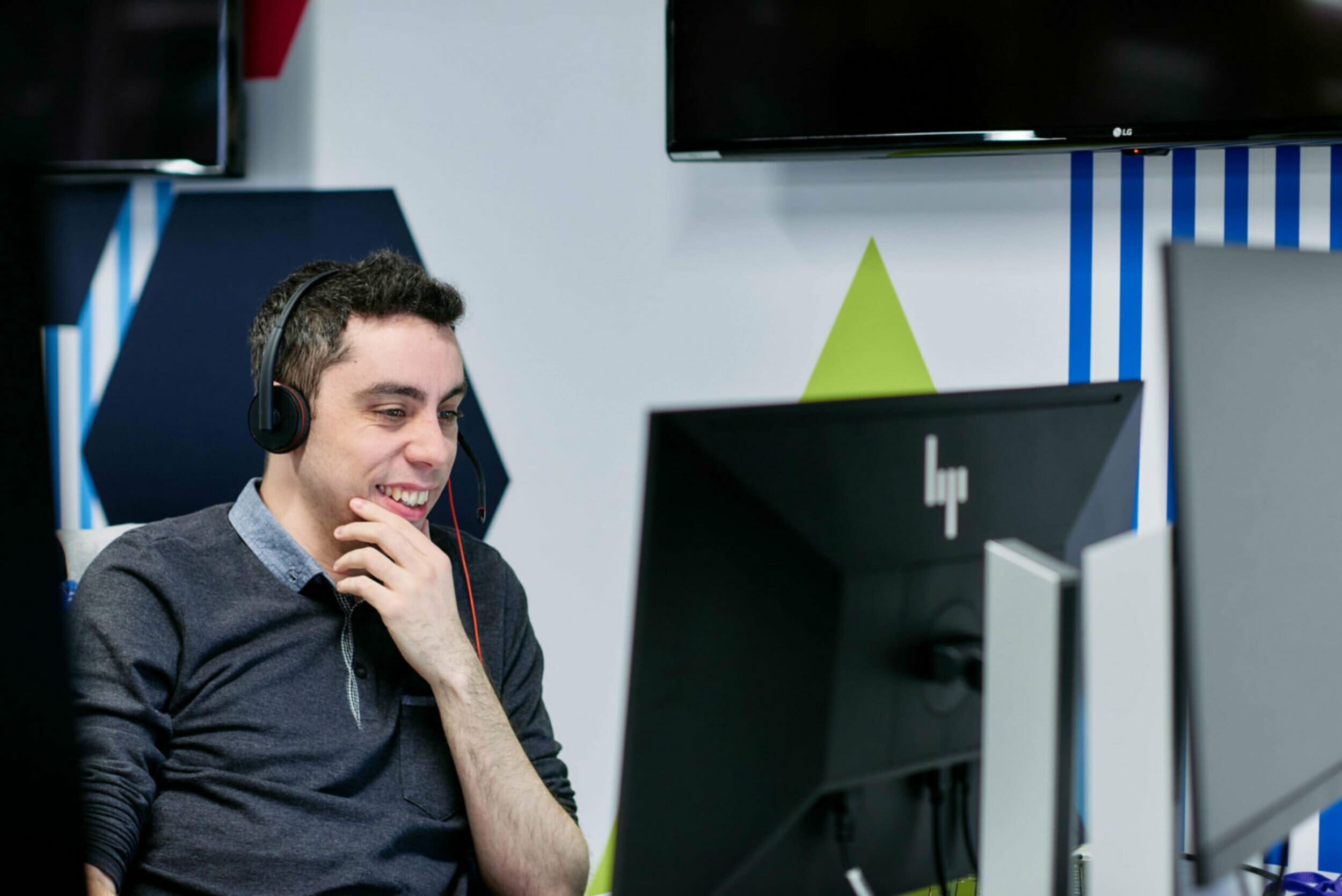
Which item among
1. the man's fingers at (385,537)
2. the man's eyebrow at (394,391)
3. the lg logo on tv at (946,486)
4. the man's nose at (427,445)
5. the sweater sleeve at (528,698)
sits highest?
the man's eyebrow at (394,391)

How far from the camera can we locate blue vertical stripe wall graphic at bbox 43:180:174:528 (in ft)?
7.14

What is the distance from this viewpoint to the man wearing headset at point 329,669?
1234 mm

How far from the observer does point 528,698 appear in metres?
1.52

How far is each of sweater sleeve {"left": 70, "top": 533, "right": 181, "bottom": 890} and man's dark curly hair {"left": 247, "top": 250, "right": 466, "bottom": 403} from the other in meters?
0.31

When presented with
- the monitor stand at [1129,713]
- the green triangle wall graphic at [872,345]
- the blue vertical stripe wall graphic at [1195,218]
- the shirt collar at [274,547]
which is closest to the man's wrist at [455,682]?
the shirt collar at [274,547]

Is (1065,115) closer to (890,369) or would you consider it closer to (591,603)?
(890,369)

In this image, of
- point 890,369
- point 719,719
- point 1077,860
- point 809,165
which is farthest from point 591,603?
point 719,719

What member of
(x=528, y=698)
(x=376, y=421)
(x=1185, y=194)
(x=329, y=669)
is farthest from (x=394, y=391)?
(x=1185, y=194)

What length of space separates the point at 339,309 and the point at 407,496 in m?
0.27

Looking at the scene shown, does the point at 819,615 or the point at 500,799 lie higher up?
the point at 819,615

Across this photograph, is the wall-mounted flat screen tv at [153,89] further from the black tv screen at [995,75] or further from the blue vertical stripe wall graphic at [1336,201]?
the blue vertical stripe wall graphic at [1336,201]

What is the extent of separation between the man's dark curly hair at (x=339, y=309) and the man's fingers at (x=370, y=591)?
272 mm

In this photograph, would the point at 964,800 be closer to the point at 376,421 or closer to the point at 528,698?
the point at 528,698

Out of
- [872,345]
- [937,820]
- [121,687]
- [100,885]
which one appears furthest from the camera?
[872,345]
